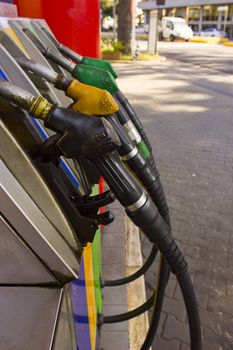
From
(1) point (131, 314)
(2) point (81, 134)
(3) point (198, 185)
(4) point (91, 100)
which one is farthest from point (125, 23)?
(2) point (81, 134)

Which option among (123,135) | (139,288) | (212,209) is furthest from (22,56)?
(212,209)

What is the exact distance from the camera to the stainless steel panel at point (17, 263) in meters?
0.80

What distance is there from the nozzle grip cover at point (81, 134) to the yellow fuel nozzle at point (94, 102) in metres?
0.06

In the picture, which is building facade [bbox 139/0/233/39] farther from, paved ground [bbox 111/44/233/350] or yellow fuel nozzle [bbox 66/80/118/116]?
yellow fuel nozzle [bbox 66/80/118/116]

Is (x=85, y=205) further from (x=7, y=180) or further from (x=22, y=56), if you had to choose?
(x=22, y=56)

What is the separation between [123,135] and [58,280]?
16.3 inches

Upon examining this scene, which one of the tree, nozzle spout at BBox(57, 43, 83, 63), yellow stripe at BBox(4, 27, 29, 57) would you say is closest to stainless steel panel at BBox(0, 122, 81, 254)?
yellow stripe at BBox(4, 27, 29, 57)

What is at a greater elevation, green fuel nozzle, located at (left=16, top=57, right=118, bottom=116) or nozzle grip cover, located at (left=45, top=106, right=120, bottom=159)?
green fuel nozzle, located at (left=16, top=57, right=118, bottom=116)

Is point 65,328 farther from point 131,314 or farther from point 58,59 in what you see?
point 131,314

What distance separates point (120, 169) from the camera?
838 millimetres

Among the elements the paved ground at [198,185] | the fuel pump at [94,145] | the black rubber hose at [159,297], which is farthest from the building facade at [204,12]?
the fuel pump at [94,145]

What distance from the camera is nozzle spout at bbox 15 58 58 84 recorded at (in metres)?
0.98

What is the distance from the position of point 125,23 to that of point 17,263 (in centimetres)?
1448

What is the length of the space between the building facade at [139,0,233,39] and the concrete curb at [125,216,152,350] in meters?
31.5
